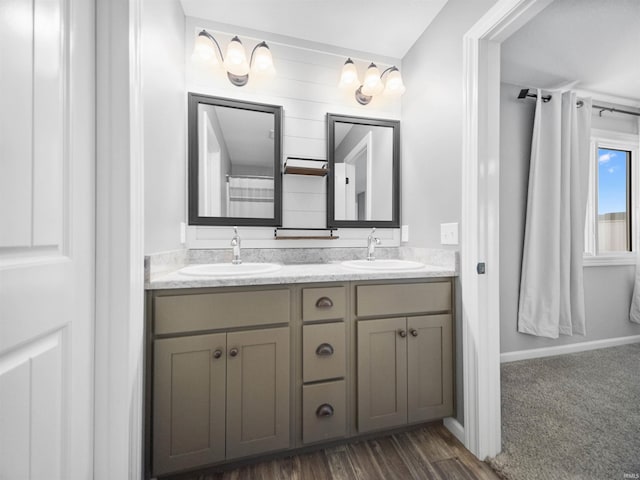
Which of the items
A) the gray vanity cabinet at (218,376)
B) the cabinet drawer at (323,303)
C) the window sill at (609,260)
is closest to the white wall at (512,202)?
the window sill at (609,260)

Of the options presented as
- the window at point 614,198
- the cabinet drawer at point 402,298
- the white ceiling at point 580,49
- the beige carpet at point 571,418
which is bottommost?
the beige carpet at point 571,418

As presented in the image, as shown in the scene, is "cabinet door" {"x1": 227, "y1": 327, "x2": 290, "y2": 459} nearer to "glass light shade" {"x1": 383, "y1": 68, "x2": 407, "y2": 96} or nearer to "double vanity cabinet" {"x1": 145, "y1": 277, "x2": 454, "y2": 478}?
"double vanity cabinet" {"x1": 145, "y1": 277, "x2": 454, "y2": 478}

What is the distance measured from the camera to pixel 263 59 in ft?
5.24

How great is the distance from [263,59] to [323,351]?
1739 mm

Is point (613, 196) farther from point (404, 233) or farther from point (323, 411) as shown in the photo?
point (323, 411)

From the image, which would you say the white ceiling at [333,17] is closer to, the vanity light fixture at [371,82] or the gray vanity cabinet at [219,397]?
the vanity light fixture at [371,82]

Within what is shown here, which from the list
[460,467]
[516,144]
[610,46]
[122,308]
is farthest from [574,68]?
[122,308]

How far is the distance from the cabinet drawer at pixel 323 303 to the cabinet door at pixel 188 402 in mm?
384

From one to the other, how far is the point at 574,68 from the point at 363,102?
1.62 metres

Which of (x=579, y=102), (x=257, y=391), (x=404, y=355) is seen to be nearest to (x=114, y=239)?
(x=257, y=391)

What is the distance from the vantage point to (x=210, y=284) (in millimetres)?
1070

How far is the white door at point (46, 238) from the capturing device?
1.88 ft

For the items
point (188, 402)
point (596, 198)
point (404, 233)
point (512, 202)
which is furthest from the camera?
point (596, 198)

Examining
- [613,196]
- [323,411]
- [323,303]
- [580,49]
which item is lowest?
[323,411]
